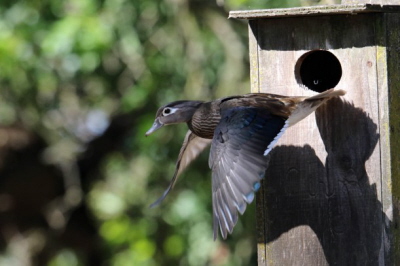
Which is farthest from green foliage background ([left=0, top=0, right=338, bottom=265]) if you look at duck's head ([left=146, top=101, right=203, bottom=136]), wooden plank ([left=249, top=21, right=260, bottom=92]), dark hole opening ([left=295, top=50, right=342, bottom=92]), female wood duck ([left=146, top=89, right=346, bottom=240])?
female wood duck ([left=146, top=89, right=346, bottom=240])

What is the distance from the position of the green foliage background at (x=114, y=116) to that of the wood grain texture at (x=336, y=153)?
284 cm

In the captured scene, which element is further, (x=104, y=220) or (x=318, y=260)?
(x=104, y=220)

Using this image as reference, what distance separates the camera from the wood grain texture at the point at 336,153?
4262 mm

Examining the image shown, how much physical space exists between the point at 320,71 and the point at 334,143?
21.1 inches

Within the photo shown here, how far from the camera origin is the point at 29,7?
29.7 feet

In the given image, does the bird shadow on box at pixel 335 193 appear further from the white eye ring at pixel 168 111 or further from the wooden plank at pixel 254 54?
the white eye ring at pixel 168 111

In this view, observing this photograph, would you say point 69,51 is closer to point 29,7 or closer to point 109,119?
point 29,7

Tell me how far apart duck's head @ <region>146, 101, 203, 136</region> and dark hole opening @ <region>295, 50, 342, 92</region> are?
0.67 m

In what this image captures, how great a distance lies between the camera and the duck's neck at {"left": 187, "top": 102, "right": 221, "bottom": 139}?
15.8 feet

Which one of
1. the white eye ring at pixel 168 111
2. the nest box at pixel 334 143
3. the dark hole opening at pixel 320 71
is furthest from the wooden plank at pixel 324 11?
Answer: the white eye ring at pixel 168 111

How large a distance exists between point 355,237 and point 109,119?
229 inches

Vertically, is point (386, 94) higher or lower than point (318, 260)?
higher

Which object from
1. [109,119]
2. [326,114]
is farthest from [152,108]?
[326,114]

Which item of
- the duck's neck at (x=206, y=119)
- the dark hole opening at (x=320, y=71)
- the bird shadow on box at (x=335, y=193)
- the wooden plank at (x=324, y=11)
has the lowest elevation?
the bird shadow on box at (x=335, y=193)
